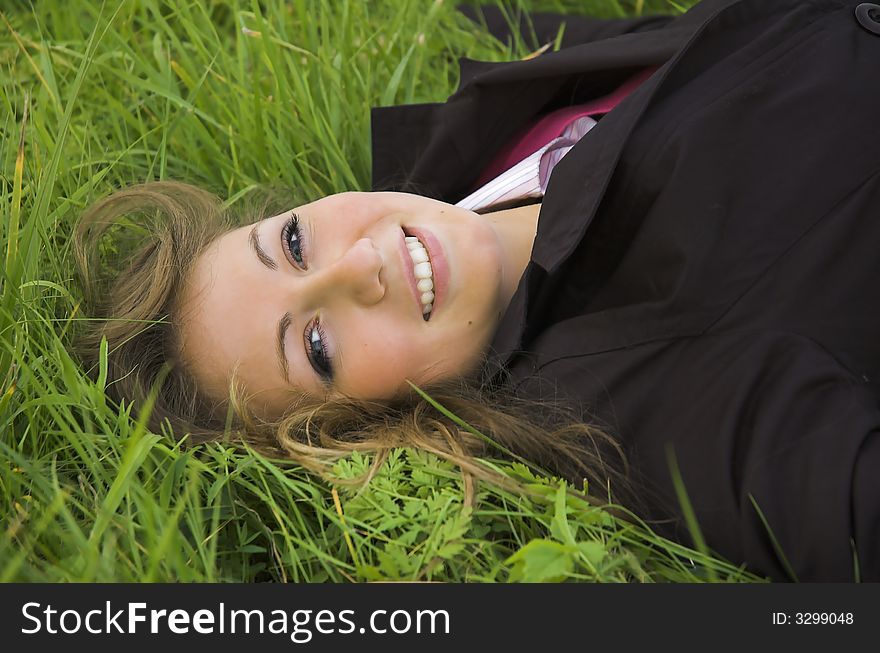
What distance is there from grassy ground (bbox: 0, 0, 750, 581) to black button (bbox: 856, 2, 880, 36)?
1.19 m

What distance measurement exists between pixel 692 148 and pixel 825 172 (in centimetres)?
26

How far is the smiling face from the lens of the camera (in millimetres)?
1933

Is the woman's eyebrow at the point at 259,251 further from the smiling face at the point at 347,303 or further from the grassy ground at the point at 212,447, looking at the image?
the grassy ground at the point at 212,447

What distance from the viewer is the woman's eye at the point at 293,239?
6.70ft

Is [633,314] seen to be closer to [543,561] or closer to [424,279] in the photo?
[424,279]

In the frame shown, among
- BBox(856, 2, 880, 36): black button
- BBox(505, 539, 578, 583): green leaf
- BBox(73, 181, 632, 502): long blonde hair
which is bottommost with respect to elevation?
BBox(505, 539, 578, 583): green leaf

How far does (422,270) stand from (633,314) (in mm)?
462

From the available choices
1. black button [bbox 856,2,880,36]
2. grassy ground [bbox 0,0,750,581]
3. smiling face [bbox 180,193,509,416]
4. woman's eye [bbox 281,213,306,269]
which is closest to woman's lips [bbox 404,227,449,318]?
smiling face [bbox 180,193,509,416]

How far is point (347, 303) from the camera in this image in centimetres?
193

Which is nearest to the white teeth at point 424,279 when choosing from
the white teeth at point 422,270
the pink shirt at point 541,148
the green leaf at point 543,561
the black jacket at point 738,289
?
the white teeth at point 422,270

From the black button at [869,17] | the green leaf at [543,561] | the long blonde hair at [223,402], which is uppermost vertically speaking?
the black button at [869,17]

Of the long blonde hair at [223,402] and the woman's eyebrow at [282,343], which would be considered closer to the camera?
the long blonde hair at [223,402]

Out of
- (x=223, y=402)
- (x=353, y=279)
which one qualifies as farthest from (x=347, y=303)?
(x=223, y=402)

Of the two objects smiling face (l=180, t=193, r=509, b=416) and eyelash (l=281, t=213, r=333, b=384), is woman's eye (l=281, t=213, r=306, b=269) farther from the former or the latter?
eyelash (l=281, t=213, r=333, b=384)
